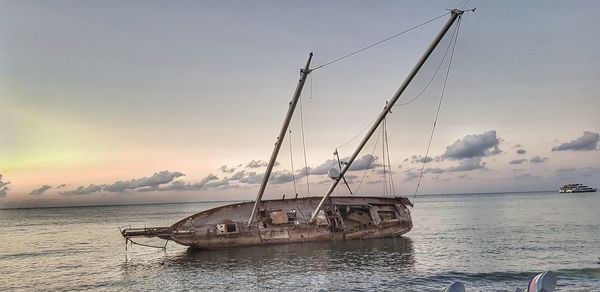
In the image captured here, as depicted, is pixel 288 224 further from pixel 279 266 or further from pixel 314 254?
pixel 279 266

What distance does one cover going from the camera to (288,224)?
41.4 meters

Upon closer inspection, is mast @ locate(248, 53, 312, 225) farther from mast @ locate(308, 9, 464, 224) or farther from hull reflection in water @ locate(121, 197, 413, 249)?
mast @ locate(308, 9, 464, 224)

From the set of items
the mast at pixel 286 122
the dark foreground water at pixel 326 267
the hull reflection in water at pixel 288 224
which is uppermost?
the mast at pixel 286 122

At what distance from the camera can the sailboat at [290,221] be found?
37844mm

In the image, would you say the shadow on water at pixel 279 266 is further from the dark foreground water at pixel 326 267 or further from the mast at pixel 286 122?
the mast at pixel 286 122

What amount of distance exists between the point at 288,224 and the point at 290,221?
0.73 m

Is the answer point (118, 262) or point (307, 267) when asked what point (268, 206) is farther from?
point (118, 262)

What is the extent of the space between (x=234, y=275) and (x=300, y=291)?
6.98 metres

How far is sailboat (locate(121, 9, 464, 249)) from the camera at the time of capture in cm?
3784

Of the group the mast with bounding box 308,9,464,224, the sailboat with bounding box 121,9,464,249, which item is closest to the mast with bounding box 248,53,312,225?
the sailboat with bounding box 121,9,464,249

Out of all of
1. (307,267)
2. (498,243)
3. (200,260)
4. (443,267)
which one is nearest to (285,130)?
(307,267)

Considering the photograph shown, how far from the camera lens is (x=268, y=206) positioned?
4294 cm

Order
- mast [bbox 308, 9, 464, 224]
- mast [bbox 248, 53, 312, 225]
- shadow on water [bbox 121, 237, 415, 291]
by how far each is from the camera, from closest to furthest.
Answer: mast [bbox 308, 9, 464, 224], shadow on water [bbox 121, 237, 415, 291], mast [bbox 248, 53, 312, 225]

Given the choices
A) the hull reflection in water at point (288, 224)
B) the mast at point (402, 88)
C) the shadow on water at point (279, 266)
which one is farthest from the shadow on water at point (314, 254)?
the mast at point (402, 88)
